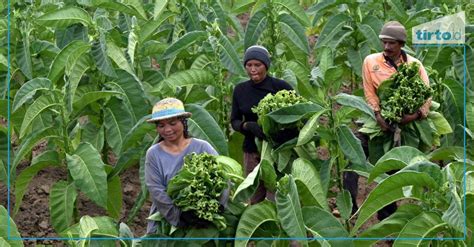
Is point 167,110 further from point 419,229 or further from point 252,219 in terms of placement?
point 419,229

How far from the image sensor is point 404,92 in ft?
18.8

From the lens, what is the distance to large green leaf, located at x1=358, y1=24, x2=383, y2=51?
7.20 metres

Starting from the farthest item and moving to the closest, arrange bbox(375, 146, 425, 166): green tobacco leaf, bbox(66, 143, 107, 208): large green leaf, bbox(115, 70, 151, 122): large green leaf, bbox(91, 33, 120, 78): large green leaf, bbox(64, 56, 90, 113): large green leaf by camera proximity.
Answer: bbox(115, 70, 151, 122): large green leaf, bbox(91, 33, 120, 78): large green leaf, bbox(64, 56, 90, 113): large green leaf, bbox(66, 143, 107, 208): large green leaf, bbox(375, 146, 425, 166): green tobacco leaf

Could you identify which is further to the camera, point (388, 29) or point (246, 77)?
point (246, 77)

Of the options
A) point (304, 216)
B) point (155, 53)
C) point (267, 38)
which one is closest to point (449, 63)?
point (267, 38)

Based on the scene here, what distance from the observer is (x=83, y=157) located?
572 cm

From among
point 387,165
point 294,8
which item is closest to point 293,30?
point 294,8

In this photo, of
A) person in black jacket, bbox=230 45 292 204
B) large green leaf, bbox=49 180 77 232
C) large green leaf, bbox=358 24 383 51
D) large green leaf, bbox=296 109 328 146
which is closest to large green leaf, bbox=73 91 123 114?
large green leaf, bbox=49 180 77 232

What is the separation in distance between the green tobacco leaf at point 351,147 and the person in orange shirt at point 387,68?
0.38 m

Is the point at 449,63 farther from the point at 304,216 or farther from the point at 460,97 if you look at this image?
the point at 304,216

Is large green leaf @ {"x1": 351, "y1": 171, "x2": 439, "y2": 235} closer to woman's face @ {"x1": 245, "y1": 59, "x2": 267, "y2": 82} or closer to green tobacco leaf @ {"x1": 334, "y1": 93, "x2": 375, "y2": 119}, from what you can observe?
green tobacco leaf @ {"x1": 334, "y1": 93, "x2": 375, "y2": 119}

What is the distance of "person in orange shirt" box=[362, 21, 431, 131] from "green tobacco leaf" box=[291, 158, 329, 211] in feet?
2.58

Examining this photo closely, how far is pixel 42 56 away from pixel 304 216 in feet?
8.40

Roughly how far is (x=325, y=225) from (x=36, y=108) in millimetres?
1785
